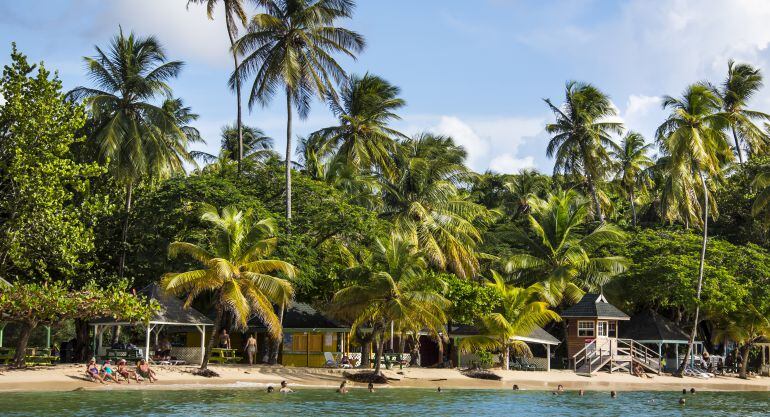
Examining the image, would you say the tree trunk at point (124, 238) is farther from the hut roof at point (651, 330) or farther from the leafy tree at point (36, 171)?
the hut roof at point (651, 330)

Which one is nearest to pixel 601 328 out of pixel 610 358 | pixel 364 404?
pixel 610 358

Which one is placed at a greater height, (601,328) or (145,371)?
(601,328)

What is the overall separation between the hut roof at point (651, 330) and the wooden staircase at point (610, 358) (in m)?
0.94

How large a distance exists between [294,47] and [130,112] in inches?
317

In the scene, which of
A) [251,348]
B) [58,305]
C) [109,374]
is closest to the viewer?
[58,305]

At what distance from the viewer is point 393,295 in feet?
113

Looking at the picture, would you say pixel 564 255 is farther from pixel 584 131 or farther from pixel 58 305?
pixel 58 305

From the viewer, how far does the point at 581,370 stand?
43.7 meters

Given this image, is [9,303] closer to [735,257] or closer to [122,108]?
→ [122,108]

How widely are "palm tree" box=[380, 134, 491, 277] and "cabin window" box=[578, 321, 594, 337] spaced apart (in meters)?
6.45

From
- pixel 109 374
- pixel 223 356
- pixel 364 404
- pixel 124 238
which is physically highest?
pixel 124 238

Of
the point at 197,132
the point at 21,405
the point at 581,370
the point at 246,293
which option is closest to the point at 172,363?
the point at 246,293

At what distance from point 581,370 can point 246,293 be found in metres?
19.5

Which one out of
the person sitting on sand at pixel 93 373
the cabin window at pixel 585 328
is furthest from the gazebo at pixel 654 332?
the person sitting on sand at pixel 93 373
